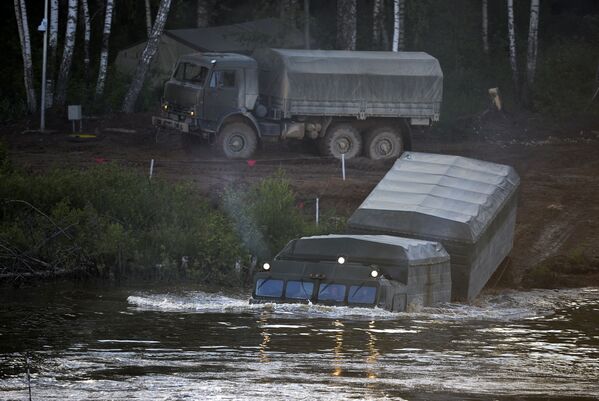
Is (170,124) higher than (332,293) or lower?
higher

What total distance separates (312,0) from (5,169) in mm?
31070

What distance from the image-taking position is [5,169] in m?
26.0

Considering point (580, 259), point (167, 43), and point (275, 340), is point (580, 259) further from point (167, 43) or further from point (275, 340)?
point (167, 43)

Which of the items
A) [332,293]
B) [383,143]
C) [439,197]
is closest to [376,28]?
[383,143]

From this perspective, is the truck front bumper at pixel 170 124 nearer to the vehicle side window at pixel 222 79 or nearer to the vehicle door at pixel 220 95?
the vehicle door at pixel 220 95

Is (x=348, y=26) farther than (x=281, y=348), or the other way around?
(x=348, y=26)

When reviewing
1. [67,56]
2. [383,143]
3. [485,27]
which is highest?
[485,27]

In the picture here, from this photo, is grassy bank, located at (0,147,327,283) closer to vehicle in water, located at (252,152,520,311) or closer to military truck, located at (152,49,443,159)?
vehicle in water, located at (252,152,520,311)

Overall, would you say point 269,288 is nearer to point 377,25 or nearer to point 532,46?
point 532,46

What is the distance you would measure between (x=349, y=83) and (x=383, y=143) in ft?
6.30

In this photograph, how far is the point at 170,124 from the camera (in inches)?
1291

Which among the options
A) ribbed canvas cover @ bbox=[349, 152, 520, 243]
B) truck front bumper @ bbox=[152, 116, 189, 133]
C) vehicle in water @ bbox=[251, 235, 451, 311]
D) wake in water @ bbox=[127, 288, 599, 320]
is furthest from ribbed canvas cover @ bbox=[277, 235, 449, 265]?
truck front bumper @ bbox=[152, 116, 189, 133]

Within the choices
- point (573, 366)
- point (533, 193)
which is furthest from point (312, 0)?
point (573, 366)

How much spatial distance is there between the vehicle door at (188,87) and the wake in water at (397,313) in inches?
417
